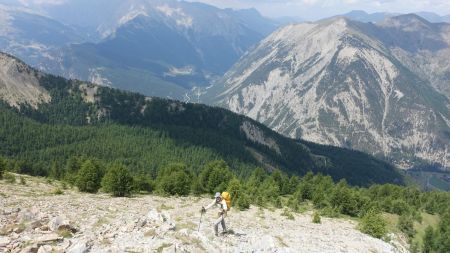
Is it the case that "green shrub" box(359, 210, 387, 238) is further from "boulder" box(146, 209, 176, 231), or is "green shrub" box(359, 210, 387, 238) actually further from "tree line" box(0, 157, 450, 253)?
"boulder" box(146, 209, 176, 231)

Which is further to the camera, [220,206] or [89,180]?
[89,180]

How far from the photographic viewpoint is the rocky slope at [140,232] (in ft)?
117

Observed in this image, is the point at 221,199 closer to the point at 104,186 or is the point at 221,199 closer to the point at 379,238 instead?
the point at 379,238

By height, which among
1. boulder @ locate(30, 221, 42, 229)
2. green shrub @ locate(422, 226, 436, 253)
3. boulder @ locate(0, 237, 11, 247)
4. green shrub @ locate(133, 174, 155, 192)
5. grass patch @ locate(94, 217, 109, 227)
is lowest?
green shrub @ locate(422, 226, 436, 253)

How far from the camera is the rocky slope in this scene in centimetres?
3566

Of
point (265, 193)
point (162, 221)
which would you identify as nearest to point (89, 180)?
point (265, 193)

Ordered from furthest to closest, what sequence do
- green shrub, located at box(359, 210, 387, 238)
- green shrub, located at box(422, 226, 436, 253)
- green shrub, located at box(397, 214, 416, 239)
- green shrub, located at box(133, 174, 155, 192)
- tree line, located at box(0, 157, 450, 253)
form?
green shrub, located at box(133, 174, 155, 192)
green shrub, located at box(397, 214, 416, 239)
green shrub, located at box(422, 226, 436, 253)
tree line, located at box(0, 157, 450, 253)
green shrub, located at box(359, 210, 387, 238)

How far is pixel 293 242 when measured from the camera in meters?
48.6

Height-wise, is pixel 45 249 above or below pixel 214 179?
above

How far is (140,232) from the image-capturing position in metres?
39.3

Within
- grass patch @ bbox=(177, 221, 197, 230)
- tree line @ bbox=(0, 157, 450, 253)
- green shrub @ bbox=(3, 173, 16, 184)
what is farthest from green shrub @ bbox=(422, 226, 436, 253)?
green shrub @ bbox=(3, 173, 16, 184)

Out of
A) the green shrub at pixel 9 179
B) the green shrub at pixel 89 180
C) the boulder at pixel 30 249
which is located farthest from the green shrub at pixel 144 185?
the boulder at pixel 30 249

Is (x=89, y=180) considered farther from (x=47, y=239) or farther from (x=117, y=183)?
(x=47, y=239)

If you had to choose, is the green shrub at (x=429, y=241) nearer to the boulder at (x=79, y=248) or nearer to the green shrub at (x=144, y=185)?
the green shrub at (x=144, y=185)
